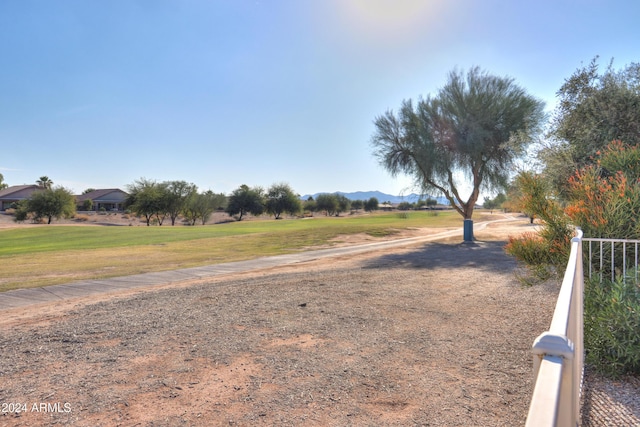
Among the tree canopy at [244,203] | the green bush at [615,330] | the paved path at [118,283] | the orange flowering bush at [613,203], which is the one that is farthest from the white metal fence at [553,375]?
the tree canopy at [244,203]

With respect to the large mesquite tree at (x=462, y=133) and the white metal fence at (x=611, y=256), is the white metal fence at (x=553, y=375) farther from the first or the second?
the large mesquite tree at (x=462, y=133)

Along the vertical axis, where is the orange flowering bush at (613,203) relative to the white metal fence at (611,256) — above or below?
above

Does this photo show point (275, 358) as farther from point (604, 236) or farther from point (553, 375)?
point (604, 236)

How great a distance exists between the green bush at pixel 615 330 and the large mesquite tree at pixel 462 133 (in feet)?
56.5

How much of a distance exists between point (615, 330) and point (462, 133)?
19.5m

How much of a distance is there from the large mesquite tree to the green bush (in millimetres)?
17222

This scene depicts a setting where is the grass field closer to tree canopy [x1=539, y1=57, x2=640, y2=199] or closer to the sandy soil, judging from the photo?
the sandy soil

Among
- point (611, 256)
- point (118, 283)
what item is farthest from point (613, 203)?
point (118, 283)

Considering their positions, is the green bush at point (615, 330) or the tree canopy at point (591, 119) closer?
the green bush at point (615, 330)

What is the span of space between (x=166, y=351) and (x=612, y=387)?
200 inches

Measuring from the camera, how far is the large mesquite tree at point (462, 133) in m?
21.2

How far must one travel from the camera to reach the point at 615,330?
395 cm

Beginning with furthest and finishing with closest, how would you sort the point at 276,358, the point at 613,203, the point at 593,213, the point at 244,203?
1. the point at 244,203
2. the point at 593,213
3. the point at 613,203
4. the point at 276,358

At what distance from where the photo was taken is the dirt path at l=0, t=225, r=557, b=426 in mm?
3520
